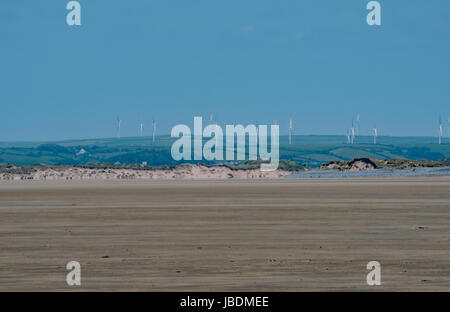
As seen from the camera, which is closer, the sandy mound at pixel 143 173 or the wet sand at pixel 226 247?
the wet sand at pixel 226 247

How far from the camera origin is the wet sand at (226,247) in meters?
20.0

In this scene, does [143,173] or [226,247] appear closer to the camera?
[226,247]

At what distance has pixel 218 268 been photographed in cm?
2225

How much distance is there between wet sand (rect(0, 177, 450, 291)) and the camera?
20000 mm

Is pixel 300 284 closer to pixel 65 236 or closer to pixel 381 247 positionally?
pixel 381 247

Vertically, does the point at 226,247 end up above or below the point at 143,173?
above

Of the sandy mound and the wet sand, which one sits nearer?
the wet sand

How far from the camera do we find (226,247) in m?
27.0

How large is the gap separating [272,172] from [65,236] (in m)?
135

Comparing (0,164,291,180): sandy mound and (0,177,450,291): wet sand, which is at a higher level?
(0,177,450,291): wet sand

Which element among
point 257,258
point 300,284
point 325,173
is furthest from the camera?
point 325,173

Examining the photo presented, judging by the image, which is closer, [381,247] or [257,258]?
[257,258]

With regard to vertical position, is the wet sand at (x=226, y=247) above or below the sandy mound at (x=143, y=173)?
above
